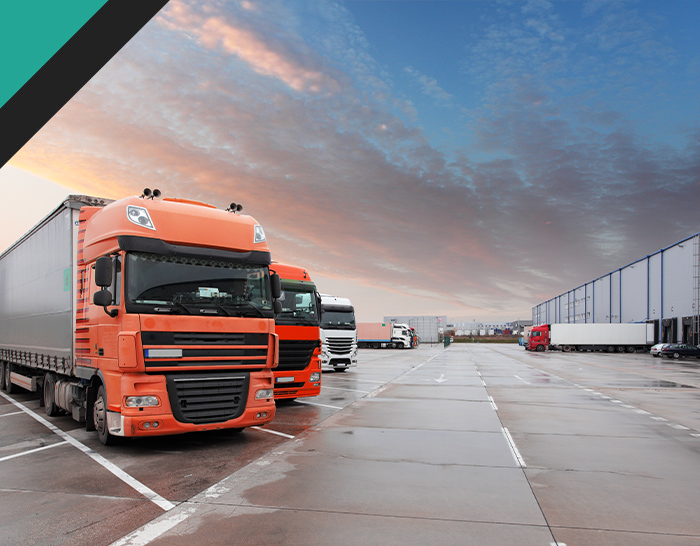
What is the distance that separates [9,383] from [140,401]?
10335mm

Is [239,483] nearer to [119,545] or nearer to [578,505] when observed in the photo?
[119,545]

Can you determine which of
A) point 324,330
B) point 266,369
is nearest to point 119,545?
point 266,369

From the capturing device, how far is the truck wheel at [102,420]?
25.5 ft

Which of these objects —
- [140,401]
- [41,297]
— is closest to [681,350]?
[41,297]

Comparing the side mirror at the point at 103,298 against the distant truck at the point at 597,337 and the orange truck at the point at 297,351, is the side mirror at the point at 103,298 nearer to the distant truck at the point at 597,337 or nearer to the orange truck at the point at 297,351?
the orange truck at the point at 297,351

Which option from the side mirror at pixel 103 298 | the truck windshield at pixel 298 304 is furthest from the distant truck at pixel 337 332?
the side mirror at pixel 103 298

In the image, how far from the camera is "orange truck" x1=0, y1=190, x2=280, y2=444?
23.0 ft

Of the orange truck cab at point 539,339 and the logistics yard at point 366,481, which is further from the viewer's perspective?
the orange truck cab at point 539,339

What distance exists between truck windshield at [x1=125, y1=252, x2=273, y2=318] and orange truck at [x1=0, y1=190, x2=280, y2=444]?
15 mm

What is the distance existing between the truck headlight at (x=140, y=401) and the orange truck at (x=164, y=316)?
0.01 metres

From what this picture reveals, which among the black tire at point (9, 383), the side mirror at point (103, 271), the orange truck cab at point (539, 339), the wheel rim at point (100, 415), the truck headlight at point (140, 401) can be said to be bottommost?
the orange truck cab at point (539, 339)

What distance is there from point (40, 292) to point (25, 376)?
3553 millimetres

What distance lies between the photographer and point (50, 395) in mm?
10781

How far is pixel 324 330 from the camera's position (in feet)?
78.2
